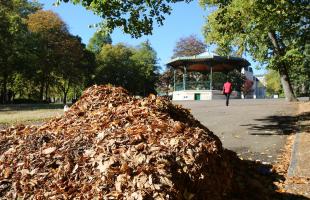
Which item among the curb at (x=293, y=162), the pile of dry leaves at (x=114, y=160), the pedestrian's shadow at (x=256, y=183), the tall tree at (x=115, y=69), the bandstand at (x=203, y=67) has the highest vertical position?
the tall tree at (x=115, y=69)

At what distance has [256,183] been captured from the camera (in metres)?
7.96

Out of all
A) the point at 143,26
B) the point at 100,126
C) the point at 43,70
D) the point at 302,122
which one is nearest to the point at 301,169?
the point at 100,126

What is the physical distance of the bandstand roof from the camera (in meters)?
43.0

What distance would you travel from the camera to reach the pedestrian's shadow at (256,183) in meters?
7.33

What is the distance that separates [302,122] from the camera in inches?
714

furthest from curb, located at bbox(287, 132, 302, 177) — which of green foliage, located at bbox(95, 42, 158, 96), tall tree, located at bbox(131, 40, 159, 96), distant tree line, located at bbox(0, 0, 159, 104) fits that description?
tall tree, located at bbox(131, 40, 159, 96)

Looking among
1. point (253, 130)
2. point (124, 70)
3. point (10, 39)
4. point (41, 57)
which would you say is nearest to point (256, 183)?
point (253, 130)

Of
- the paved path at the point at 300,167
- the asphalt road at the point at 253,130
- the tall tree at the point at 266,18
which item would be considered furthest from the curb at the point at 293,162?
the tall tree at the point at 266,18

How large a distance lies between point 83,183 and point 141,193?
0.81 meters

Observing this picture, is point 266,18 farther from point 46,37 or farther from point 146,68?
point 146,68

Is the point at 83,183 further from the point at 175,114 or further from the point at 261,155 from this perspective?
the point at 261,155

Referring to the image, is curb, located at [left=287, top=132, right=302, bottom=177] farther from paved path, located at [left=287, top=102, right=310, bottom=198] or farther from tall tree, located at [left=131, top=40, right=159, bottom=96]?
tall tree, located at [left=131, top=40, right=159, bottom=96]

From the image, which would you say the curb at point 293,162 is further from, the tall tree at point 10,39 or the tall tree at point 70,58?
the tall tree at point 70,58

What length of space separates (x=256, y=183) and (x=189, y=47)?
65.7 m
